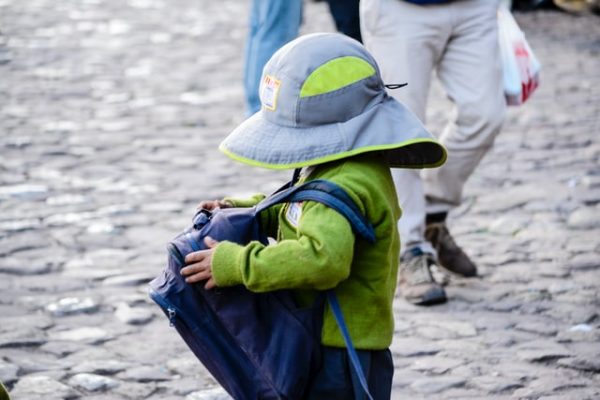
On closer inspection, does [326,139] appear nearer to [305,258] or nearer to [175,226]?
[305,258]

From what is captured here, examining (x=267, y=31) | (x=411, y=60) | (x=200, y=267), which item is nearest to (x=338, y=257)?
(x=200, y=267)

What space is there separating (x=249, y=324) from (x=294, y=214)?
292mm

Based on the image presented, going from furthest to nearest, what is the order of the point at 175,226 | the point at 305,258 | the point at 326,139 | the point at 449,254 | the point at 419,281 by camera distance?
the point at 175,226
the point at 449,254
the point at 419,281
the point at 326,139
the point at 305,258

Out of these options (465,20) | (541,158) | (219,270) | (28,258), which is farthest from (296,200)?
(541,158)

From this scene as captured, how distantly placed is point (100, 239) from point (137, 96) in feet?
13.1

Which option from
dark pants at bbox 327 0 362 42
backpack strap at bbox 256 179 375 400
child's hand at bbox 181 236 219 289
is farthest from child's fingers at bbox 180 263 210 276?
dark pants at bbox 327 0 362 42

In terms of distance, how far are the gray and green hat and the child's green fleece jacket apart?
0.09m

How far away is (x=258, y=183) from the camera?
6891 millimetres

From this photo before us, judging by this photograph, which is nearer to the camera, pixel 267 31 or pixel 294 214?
pixel 294 214

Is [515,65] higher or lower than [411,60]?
lower

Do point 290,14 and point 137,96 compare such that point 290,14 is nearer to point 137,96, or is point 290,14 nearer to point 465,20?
point 465,20

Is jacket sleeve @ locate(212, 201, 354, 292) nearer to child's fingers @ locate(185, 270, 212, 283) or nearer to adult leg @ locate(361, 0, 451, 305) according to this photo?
child's fingers @ locate(185, 270, 212, 283)

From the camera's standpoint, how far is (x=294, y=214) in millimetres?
2822

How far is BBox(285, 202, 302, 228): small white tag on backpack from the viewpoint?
2.79 meters
